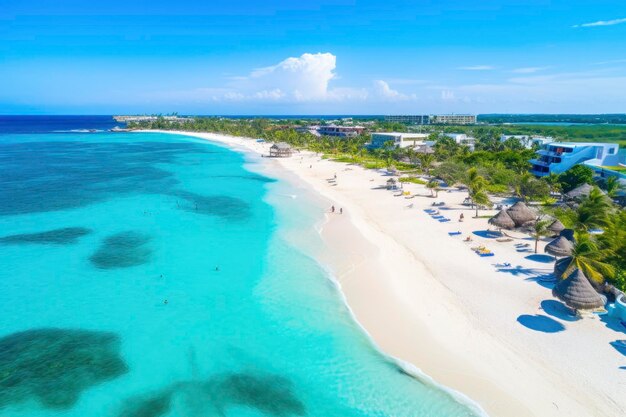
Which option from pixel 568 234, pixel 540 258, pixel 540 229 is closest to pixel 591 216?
pixel 568 234

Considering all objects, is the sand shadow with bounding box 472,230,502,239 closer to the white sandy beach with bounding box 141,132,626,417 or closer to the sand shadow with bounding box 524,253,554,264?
the white sandy beach with bounding box 141,132,626,417

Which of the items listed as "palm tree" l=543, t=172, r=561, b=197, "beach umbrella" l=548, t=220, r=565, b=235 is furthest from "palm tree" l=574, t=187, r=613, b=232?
"palm tree" l=543, t=172, r=561, b=197

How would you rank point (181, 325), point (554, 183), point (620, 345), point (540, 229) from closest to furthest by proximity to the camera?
point (620, 345) < point (181, 325) < point (540, 229) < point (554, 183)

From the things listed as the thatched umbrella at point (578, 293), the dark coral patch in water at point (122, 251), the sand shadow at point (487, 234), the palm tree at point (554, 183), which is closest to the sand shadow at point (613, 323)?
the thatched umbrella at point (578, 293)

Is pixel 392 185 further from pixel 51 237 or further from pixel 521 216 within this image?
pixel 51 237

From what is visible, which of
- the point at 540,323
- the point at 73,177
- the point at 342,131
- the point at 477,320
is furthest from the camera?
the point at 342,131

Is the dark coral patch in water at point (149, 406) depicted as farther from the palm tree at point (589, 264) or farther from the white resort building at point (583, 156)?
the white resort building at point (583, 156)

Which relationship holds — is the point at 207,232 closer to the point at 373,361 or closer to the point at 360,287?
the point at 360,287
